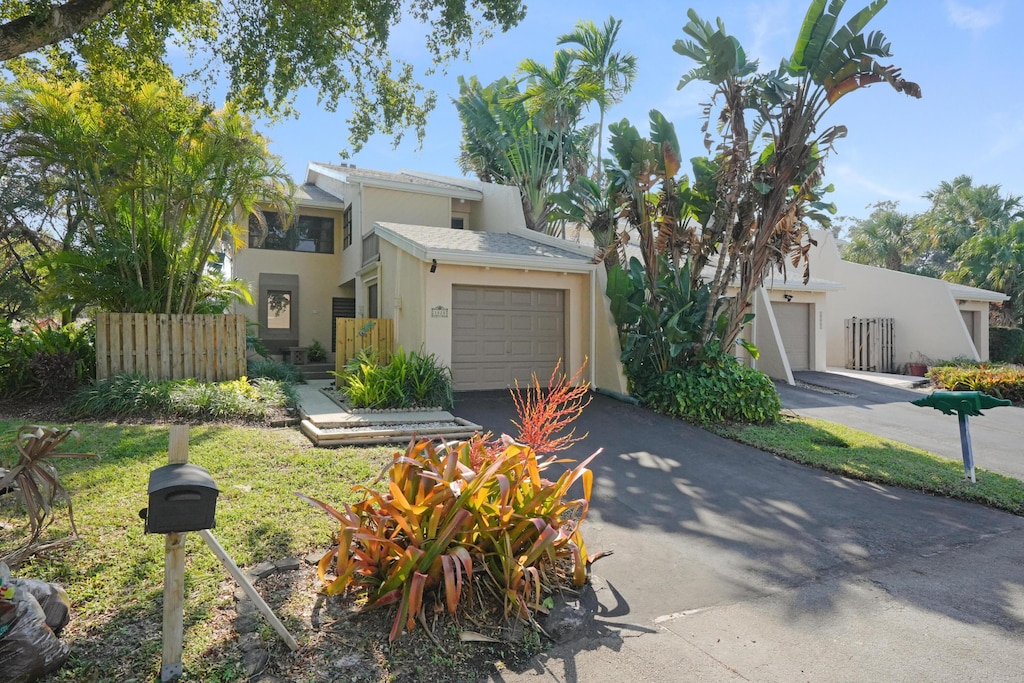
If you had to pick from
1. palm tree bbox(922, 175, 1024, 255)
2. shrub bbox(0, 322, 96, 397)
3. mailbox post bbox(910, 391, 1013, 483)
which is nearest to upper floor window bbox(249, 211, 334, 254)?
shrub bbox(0, 322, 96, 397)

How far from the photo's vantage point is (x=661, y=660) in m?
3.20

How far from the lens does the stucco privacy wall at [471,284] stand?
1102 centimetres

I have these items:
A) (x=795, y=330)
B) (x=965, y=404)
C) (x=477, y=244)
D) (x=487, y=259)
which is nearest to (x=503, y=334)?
(x=487, y=259)

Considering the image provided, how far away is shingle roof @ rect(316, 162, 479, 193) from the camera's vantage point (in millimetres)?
17312

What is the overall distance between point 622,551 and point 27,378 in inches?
403

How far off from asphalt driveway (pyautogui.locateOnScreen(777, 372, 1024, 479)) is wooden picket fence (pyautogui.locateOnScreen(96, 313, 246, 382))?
37.5 feet

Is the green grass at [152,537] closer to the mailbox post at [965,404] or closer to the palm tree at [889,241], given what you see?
the mailbox post at [965,404]

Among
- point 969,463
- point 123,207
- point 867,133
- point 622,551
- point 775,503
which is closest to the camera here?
point 622,551

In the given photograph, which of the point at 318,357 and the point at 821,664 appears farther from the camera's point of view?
the point at 318,357

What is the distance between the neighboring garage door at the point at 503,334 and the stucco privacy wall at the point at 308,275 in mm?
8692

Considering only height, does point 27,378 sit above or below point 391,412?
above

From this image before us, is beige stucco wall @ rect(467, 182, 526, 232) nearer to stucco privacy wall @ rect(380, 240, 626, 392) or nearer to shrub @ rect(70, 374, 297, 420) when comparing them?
stucco privacy wall @ rect(380, 240, 626, 392)

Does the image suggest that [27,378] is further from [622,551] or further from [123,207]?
[622,551]

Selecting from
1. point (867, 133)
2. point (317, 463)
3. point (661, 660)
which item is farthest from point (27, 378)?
point (867, 133)
